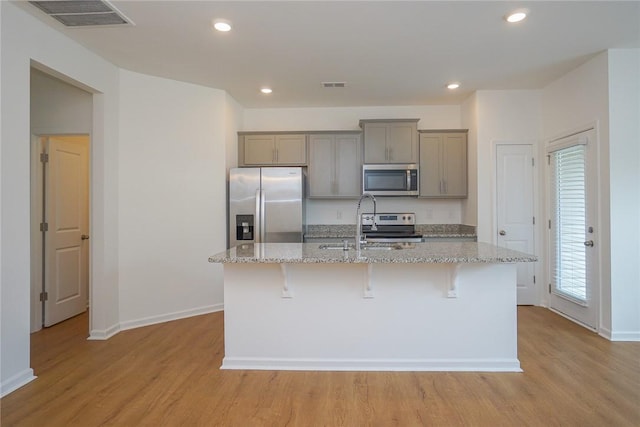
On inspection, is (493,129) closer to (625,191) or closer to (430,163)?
(430,163)

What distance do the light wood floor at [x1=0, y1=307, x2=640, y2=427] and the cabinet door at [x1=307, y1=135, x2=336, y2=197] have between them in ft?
7.96

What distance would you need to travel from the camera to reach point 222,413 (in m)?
2.10

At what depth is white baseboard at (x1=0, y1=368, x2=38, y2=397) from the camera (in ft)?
7.57

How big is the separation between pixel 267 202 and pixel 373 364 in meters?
2.27

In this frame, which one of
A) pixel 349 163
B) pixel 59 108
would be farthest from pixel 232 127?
pixel 59 108

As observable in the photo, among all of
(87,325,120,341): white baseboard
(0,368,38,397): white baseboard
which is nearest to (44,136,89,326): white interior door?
(87,325,120,341): white baseboard

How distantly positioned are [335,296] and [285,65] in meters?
2.36

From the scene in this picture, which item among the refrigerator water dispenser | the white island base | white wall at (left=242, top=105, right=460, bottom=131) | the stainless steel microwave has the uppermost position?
white wall at (left=242, top=105, right=460, bottom=131)

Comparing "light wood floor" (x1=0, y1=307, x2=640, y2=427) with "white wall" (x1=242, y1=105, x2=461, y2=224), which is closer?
"light wood floor" (x1=0, y1=307, x2=640, y2=427)

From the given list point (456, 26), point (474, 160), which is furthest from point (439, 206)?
point (456, 26)

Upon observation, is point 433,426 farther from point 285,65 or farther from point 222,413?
point 285,65

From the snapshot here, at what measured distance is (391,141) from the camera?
4.63 meters

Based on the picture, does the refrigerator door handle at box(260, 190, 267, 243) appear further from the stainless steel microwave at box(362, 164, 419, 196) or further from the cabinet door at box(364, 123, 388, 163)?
the cabinet door at box(364, 123, 388, 163)

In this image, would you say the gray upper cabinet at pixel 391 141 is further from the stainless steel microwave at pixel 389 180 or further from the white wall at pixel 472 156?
the white wall at pixel 472 156
